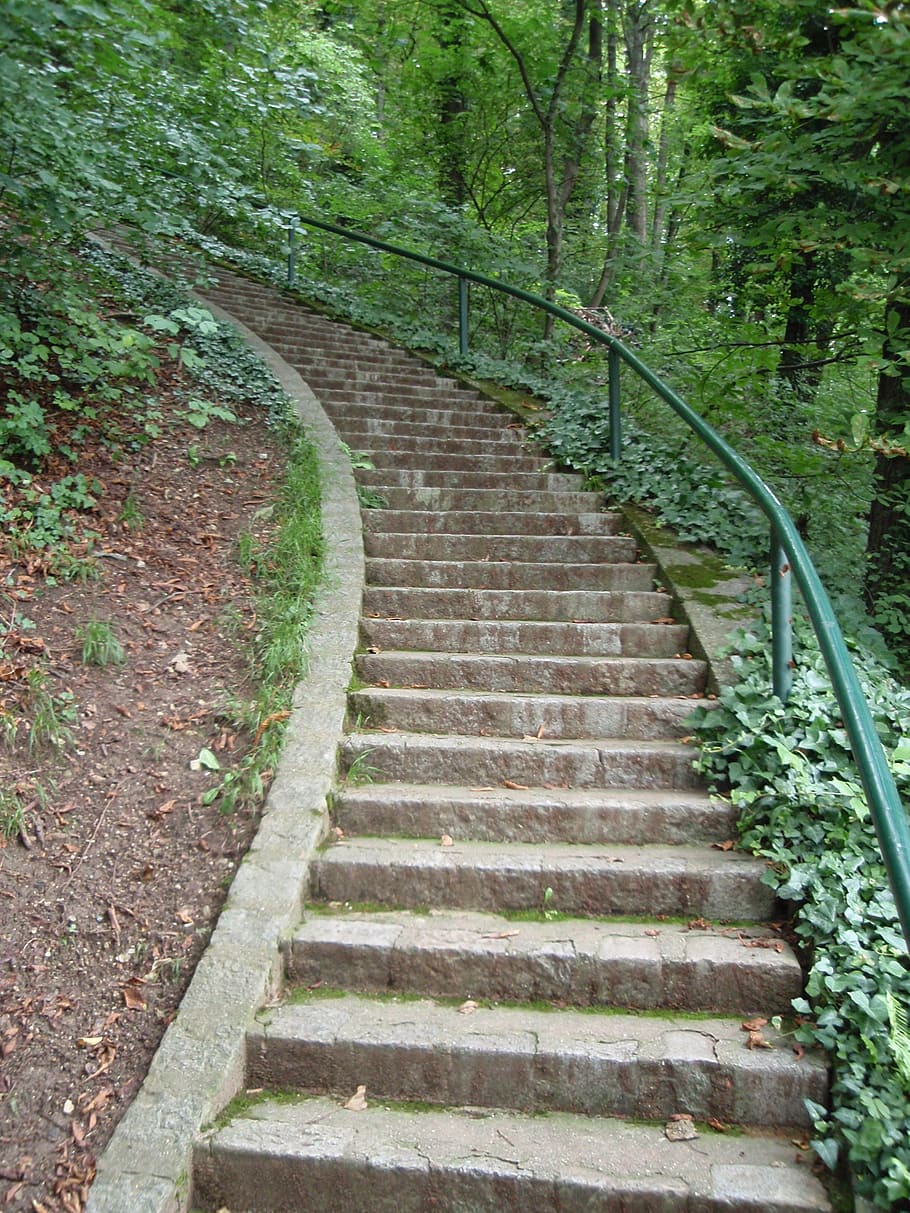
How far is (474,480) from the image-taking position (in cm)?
571

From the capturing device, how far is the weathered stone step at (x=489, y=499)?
536 cm

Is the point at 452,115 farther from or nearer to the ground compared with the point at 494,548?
farther from the ground

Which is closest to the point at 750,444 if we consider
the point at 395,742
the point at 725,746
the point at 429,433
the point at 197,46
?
the point at 429,433

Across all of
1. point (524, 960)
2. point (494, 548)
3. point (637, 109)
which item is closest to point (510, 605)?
point (494, 548)

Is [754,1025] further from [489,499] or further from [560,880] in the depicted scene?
[489,499]

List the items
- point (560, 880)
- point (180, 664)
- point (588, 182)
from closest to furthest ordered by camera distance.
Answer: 1. point (560, 880)
2. point (180, 664)
3. point (588, 182)

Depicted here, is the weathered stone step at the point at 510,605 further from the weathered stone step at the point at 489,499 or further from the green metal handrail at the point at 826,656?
the weathered stone step at the point at 489,499

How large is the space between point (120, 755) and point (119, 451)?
245 centimetres

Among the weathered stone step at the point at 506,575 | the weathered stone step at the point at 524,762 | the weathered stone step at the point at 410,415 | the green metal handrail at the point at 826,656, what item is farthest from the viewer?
the weathered stone step at the point at 410,415

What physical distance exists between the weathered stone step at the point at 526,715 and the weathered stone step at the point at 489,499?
2.02 metres

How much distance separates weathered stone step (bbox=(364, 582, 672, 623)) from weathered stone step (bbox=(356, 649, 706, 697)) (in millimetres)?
447

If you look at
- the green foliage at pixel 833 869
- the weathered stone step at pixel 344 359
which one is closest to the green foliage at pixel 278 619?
the green foliage at pixel 833 869

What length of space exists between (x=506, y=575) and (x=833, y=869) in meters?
2.42

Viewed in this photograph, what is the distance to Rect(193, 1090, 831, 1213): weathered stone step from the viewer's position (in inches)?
80.0
